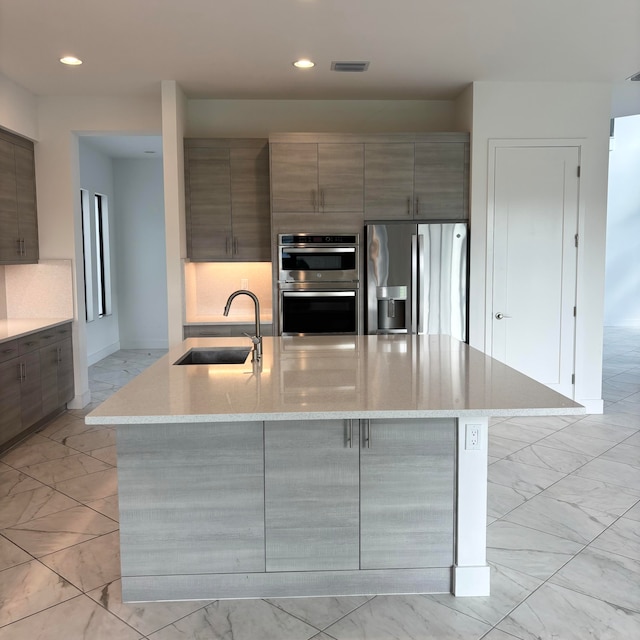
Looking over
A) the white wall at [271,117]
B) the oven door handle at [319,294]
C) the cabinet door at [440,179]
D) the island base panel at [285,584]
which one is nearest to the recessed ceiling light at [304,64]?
the white wall at [271,117]

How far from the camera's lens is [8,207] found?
16.5 ft

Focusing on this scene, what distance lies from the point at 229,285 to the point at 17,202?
1.89m

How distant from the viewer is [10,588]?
2760mm

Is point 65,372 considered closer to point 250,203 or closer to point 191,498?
point 250,203

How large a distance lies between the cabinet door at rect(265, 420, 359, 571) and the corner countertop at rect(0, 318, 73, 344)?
2823 mm

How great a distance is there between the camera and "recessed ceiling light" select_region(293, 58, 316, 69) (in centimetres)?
455

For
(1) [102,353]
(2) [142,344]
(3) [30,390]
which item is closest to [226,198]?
(3) [30,390]

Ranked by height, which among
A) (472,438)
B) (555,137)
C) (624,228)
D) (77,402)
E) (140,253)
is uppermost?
(555,137)

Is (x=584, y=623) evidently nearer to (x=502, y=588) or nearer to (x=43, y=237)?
(x=502, y=588)

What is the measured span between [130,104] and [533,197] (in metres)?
3.62

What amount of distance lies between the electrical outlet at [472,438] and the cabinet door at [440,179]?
3.07 meters

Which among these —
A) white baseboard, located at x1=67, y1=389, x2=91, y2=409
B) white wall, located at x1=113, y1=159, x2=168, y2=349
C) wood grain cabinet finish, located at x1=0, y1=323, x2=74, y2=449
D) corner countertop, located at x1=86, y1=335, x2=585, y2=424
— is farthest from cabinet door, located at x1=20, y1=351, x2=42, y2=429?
white wall, located at x1=113, y1=159, x2=168, y2=349

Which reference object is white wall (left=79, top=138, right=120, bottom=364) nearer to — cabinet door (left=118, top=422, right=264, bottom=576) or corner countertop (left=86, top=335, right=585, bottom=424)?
corner countertop (left=86, top=335, right=585, bottom=424)

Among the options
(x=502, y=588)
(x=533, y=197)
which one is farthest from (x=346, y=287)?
(x=502, y=588)
